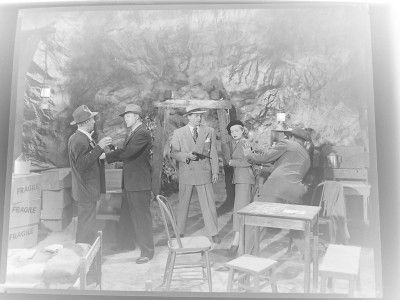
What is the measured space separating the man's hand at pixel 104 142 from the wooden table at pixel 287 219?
1.23 m

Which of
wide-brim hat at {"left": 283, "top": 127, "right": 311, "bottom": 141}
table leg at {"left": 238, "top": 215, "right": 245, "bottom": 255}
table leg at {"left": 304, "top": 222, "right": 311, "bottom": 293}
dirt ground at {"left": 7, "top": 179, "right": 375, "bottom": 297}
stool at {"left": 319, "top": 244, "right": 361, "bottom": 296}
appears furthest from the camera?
wide-brim hat at {"left": 283, "top": 127, "right": 311, "bottom": 141}

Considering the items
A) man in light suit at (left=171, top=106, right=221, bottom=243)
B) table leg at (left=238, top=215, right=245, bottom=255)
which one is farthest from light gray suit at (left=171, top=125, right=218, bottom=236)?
table leg at (left=238, top=215, right=245, bottom=255)

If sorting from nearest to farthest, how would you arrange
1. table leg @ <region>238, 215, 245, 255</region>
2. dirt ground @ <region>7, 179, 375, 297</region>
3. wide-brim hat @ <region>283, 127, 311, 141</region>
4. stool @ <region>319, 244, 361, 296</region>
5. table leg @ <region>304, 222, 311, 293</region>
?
stool @ <region>319, 244, 361, 296</region>
table leg @ <region>304, 222, 311, 293</region>
table leg @ <region>238, 215, 245, 255</region>
dirt ground @ <region>7, 179, 375, 297</region>
wide-brim hat @ <region>283, 127, 311, 141</region>

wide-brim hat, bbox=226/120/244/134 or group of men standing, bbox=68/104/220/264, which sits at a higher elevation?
wide-brim hat, bbox=226/120/244/134

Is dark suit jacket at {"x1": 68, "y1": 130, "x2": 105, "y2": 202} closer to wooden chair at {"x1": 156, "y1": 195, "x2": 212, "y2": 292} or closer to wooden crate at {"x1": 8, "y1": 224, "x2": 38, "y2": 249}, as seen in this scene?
wooden crate at {"x1": 8, "y1": 224, "x2": 38, "y2": 249}

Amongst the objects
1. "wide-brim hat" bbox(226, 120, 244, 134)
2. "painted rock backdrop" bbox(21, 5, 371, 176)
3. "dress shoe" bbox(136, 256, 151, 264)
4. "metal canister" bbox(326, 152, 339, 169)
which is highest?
"painted rock backdrop" bbox(21, 5, 371, 176)

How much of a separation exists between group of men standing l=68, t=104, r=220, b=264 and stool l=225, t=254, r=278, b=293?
552 mm

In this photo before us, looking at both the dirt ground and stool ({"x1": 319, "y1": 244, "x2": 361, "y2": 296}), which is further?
the dirt ground

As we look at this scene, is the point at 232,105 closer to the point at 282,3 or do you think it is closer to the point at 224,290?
the point at 282,3

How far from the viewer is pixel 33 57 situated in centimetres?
326

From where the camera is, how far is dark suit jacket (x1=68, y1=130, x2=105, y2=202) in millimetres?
3182

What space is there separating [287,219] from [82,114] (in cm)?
185

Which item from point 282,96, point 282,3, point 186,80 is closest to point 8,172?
point 186,80

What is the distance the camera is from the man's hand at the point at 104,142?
3189 mm
